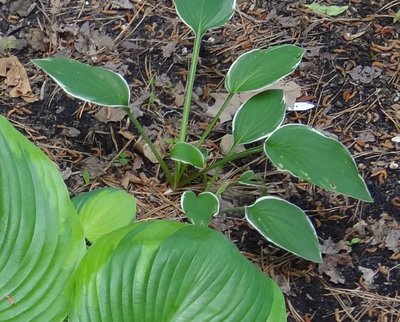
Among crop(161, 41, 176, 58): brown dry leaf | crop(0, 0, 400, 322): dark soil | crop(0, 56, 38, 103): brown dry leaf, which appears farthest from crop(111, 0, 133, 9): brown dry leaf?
crop(0, 56, 38, 103): brown dry leaf

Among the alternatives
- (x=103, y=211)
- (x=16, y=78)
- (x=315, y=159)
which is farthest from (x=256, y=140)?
(x=16, y=78)

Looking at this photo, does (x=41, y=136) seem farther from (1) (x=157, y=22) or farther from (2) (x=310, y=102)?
(2) (x=310, y=102)

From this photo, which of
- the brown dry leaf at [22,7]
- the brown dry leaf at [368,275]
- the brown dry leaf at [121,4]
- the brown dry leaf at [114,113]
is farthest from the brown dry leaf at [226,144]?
the brown dry leaf at [22,7]

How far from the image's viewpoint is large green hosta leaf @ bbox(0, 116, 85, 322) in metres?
0.99

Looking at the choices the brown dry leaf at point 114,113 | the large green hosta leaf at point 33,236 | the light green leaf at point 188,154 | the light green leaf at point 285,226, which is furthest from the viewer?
the brown dry leaf at point 114,113

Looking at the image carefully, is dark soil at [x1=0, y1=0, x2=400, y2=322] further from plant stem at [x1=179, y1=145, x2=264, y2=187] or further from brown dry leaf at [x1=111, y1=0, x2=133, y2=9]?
plant stem at [x1=179, y1=145, x2=264, y2=187]

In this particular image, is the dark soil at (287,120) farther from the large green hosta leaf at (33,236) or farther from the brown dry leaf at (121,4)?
the large green hosta leaf at (33,236)

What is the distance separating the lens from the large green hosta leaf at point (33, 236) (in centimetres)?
99

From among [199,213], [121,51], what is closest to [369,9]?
[121,51]

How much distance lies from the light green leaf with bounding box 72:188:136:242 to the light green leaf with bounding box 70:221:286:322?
377 millimetres

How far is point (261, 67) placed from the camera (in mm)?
1839

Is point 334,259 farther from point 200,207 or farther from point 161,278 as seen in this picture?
point 161,278

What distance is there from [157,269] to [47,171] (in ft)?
0.75

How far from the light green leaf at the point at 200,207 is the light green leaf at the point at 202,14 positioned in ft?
1.69
